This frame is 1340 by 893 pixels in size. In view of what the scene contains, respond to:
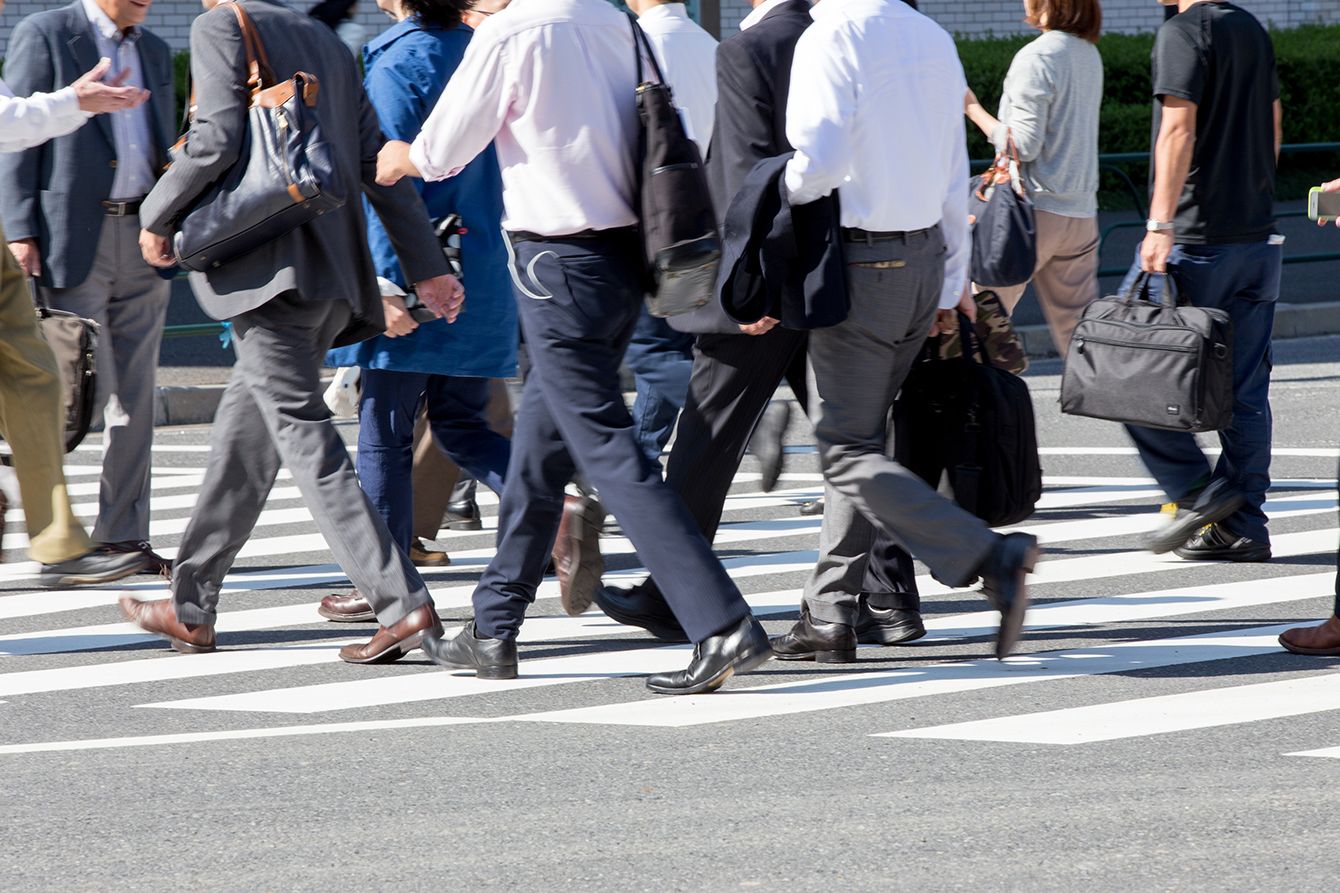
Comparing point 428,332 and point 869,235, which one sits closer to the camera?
point 869,235

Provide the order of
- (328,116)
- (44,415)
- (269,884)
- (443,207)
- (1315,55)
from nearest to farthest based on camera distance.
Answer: (269,884), (328,116), (44,415), (443,207), (1315,55)

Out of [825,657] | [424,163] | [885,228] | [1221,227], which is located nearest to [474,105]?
[424,163]

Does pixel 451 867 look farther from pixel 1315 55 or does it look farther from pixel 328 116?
pixel 1315 55

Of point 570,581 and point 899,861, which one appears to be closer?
point 899,861

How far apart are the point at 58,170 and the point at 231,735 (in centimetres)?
303

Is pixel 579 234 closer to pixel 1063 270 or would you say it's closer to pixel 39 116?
pixel 39 116

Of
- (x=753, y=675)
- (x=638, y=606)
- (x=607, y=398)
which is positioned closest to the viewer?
(x=607, y=398)

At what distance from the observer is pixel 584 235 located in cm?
582

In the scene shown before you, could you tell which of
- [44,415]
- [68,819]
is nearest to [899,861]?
[68,819]

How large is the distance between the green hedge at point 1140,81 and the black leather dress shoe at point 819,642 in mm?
17451

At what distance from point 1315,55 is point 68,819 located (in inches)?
973

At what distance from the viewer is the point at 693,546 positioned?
5.80 meters

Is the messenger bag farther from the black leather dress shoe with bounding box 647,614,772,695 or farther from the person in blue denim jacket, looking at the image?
→ the black leather dress shoe with bounding box 647,614,772,695

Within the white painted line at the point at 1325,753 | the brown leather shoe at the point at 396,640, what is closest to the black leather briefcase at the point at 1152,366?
the white painted line at the point at 1325,753
